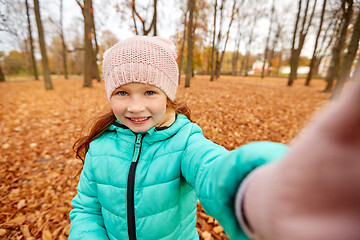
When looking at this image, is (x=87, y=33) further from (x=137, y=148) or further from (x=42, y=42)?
(x=137, y=148)

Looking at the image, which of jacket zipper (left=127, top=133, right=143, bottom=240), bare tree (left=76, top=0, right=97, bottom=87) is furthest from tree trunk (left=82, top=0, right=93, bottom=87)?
jacket zipper (left=127, top=133, right=143, bottom=240)

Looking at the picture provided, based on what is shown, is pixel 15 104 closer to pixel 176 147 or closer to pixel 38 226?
pixel 38 226

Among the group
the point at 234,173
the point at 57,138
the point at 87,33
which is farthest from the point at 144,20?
the point at 234,173

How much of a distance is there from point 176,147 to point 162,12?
41.6 feet

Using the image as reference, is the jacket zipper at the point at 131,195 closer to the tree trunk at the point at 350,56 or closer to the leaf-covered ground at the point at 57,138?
the leaf-covered ground at the point at 57,138

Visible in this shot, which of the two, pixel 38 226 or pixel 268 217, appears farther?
pixel 38 226

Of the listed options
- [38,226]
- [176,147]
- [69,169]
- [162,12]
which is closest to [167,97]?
[176,147]

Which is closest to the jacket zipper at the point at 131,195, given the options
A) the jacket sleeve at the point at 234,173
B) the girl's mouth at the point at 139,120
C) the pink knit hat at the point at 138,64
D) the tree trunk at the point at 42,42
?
the girl's mouth at the point at 139,120

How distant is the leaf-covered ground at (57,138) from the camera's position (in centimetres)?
246

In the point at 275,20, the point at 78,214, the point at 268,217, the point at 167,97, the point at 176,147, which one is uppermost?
the point at 275,20

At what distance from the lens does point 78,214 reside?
140cm

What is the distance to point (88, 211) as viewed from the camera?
1423mm

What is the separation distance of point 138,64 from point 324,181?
120 centimetres

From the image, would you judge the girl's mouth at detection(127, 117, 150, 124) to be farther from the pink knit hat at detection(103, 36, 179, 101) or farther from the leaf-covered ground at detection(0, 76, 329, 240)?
the leaf-covered ground at detection(0, 76, 329, 240)
